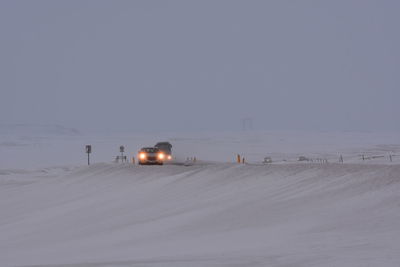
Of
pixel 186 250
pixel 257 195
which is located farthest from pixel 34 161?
pixel 186 250

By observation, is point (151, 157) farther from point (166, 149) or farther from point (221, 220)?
point (221, 220)

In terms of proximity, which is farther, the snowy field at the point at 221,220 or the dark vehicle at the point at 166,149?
the dark vehicle at the point at 166,149

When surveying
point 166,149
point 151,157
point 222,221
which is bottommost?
point 222,221

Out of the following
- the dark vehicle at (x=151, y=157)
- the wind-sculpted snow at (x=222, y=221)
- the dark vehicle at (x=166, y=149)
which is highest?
the dark vehicle at (x=166, y=149)

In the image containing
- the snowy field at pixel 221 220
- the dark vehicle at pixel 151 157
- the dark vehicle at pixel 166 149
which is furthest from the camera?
the dark vehicle at pixel 166 149

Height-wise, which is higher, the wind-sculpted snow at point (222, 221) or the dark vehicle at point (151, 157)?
the dark vehicle at point (151, 157)

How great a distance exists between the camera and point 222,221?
20.3 m

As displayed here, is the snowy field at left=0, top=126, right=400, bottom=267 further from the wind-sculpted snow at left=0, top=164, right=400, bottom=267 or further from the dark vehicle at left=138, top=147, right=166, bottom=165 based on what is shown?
the dark vehicle at left=138, top=147, right=166, bottom=165

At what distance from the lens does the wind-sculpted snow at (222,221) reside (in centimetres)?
1382

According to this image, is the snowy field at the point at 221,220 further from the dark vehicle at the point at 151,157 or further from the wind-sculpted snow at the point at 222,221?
the dark vehicle at the point at 151,157

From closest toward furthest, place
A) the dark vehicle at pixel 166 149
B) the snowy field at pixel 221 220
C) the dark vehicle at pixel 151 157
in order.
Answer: the snowy field at pixel 221 220 < the dark vehicle at pixel 151 157 < the dark vehicle at pixel 166 149

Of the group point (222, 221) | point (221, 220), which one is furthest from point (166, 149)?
point (222, 221)

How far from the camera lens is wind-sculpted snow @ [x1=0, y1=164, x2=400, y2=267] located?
13.8 meters

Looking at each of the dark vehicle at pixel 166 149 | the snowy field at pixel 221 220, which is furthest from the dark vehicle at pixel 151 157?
the snowy field at pixel 221 220
